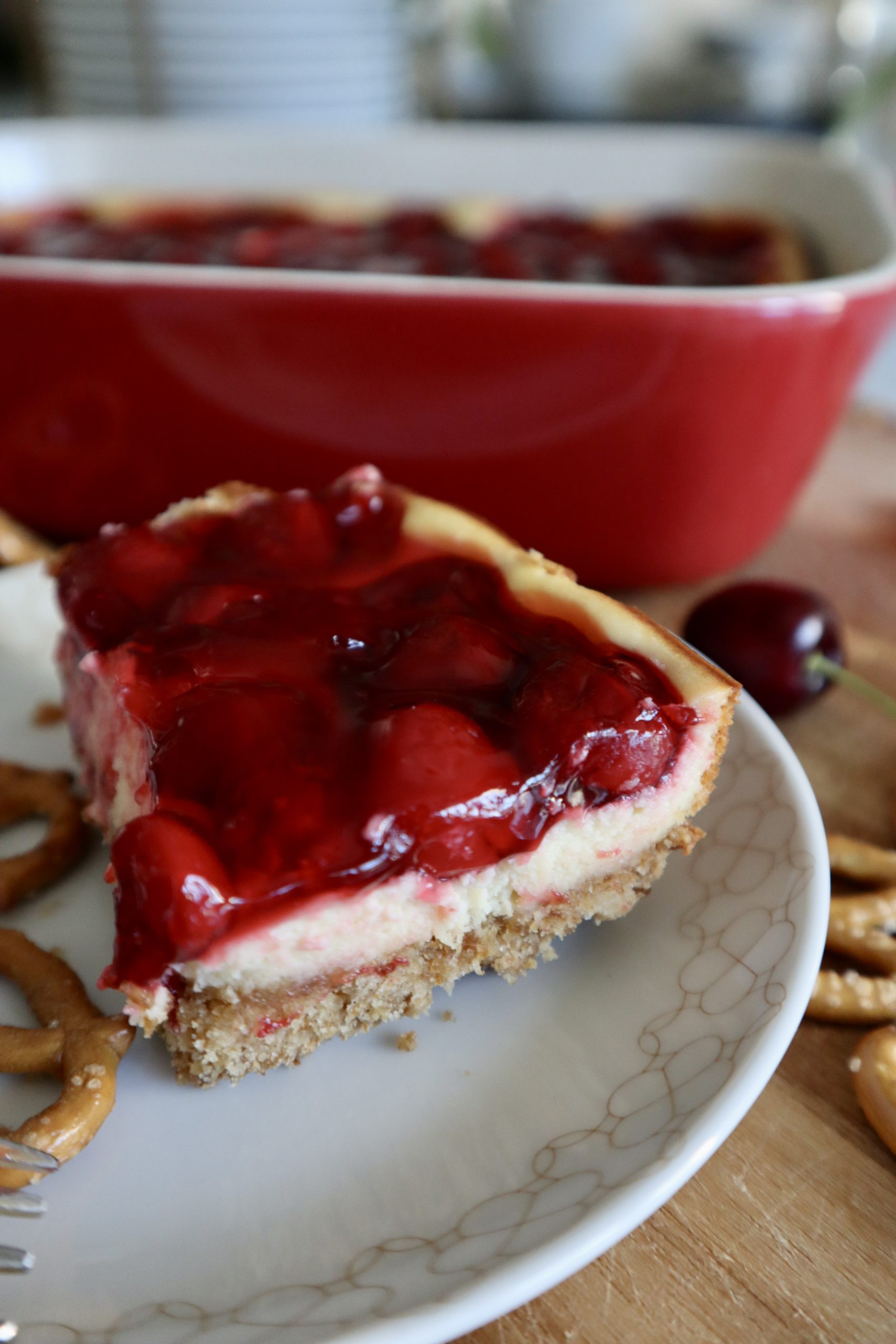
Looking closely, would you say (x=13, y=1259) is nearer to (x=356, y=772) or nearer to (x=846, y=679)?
(x=356, y=772)

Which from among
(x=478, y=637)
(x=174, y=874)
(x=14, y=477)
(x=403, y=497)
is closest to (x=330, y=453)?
(x=403, y=497)

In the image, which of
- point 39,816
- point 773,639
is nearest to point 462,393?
point 773,639

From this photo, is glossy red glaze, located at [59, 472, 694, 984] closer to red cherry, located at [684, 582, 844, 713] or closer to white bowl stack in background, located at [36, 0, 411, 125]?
red cherry, located at [684, 582, 844, 713]

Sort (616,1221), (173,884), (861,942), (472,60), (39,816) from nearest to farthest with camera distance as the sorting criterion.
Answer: (616,1221) → (173,884) → (861,942) → (39,816) → (472,60)

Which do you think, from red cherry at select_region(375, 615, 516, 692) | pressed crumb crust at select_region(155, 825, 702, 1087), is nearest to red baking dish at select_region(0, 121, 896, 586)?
red cherry at select_region(375, 615, 516, 692)

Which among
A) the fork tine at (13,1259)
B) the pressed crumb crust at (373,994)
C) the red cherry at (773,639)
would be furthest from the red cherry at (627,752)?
the fork tine at (13,1259)

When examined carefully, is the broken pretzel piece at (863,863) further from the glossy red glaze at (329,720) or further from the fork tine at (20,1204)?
the fork tine at (20,1204)
